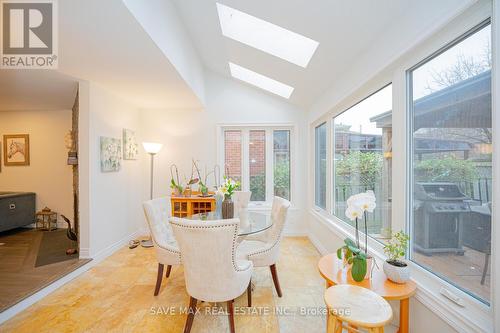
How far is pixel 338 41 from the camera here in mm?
2012

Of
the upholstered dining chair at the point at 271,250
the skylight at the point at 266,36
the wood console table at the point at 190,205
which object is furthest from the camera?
the wood console table at the point at 190,205

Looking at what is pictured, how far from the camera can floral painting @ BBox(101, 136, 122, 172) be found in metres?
3.17

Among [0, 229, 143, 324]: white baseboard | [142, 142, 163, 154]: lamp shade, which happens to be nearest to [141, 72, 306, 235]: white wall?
[142, 142, 163, 154]: lamp shade

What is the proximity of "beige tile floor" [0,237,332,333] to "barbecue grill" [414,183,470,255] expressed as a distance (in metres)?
1.10

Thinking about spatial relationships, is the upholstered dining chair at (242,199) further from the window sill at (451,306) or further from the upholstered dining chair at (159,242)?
the window sill at (451,306)

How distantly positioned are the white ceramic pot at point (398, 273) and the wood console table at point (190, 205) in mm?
2561

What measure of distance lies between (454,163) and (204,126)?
3.63 metres

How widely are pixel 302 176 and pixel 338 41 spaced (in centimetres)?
256

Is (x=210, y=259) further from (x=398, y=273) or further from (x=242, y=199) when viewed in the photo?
(x=242, y=199)

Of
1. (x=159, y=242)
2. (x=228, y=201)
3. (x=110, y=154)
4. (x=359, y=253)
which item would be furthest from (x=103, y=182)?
(x=359, y=253)

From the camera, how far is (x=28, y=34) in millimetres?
1917

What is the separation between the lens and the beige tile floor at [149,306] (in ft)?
6.04

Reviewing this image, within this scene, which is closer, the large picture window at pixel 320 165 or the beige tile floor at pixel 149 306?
the beige tile floor at pixel 149 306

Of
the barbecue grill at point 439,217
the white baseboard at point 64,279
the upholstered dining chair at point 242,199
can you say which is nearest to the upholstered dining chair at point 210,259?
the barbecue grill at point 439,217
